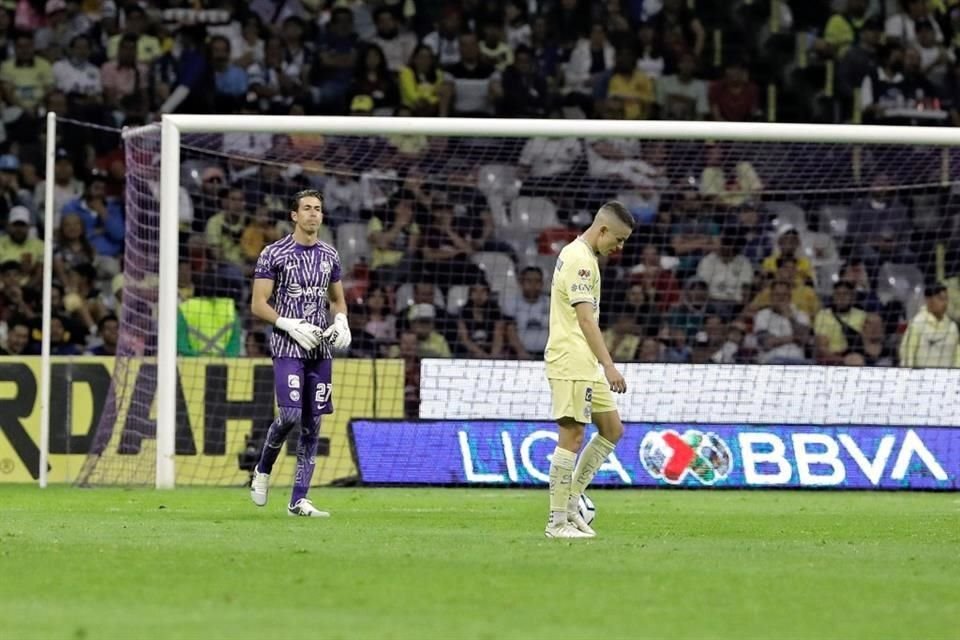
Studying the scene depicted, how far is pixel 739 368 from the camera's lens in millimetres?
21562

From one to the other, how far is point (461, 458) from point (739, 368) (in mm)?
3353

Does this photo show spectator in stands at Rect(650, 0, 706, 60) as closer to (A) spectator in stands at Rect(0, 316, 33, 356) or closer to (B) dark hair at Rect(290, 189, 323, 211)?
(A) spectator in stands at Rect(0, 316, 33, 356)

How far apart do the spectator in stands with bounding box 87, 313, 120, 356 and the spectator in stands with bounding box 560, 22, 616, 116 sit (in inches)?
330

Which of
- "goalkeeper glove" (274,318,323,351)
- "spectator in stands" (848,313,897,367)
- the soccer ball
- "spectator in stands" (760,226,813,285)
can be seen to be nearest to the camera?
the soccer ball

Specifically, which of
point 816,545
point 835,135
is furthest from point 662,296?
point 816,545

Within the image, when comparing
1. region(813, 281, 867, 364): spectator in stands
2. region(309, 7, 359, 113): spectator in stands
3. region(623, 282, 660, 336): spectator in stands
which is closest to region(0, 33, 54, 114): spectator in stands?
region(309, 7, 359, 113): spectator in stands

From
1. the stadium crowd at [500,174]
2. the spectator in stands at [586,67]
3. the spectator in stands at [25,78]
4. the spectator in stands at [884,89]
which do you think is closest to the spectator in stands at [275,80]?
the stadium crowd at [500,174]

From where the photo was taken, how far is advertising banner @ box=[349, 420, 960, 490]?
20656 mm

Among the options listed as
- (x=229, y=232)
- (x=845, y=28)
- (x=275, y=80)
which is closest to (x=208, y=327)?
(x=229, y=232)

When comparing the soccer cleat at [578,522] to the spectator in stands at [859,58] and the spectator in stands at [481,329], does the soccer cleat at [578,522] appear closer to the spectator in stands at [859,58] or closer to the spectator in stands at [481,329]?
the spectator in stands at [481,329]

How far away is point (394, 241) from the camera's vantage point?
2477 centimetres

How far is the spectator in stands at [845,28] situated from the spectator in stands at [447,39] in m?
5.76

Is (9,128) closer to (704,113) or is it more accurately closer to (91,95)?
(91,95)

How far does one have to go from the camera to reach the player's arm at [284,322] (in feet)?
47.7
